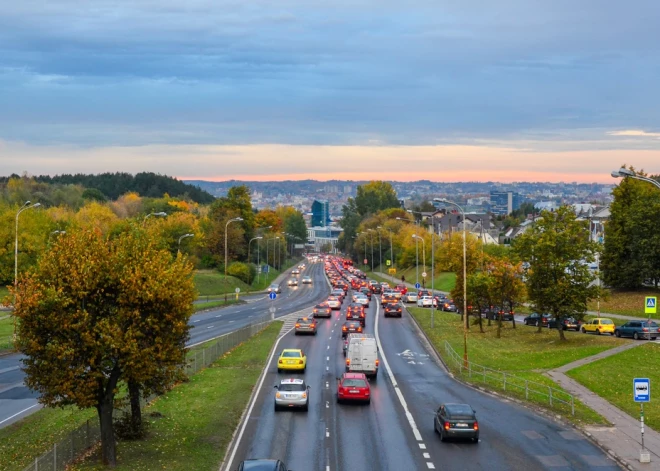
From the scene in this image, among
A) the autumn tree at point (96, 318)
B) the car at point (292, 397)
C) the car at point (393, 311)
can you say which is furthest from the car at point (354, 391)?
the car at point (393, 311)

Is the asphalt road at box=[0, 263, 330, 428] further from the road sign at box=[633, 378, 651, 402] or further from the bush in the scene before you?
the road sign at box=[633, 378, 651, 402]

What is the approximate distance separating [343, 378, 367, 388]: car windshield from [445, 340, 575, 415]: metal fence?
24.3ft

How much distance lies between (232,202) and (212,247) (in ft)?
50.7

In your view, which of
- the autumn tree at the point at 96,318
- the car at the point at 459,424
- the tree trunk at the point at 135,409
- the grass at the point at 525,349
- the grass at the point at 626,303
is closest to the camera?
the autumn tree at the point at 96,318

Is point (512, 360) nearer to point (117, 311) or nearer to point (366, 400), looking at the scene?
point (366, 400)

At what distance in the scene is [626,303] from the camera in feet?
262

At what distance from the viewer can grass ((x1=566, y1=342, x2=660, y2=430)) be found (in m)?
34.4

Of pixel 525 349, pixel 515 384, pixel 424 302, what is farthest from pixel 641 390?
pixel 424 302

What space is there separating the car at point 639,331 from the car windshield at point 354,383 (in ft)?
86.2

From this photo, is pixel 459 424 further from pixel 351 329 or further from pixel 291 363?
pixel 351 329

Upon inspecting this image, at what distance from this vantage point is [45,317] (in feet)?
80.8

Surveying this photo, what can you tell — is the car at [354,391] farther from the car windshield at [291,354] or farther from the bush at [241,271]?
the bush at [241,271]

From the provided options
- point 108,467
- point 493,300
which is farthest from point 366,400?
point 493,300

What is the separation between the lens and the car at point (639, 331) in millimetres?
55594
